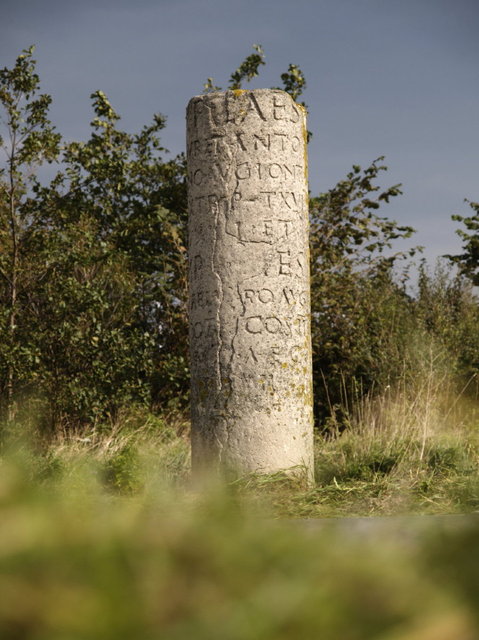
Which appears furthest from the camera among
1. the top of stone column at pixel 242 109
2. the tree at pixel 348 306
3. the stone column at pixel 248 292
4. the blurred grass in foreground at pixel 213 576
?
the tree at pixel 348 306

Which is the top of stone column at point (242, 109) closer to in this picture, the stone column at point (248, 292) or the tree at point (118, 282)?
the stone column at point (248, 292)

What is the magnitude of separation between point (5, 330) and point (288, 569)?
701 centimetres

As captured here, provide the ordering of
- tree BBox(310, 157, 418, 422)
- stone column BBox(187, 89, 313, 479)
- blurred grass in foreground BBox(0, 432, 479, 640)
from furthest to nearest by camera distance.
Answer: tree BBox(310, 157, 418, 422) → stone column BBox(187, 89, 313, 479) → blurred grass in foreground BBox(0, 432, 479, 640)

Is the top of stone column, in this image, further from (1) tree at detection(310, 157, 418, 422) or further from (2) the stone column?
(1) tree at detection(310, 157, 418, 422)

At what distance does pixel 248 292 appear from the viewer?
5125 millimetres

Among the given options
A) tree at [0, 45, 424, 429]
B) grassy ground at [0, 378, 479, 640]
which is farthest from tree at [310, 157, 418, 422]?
grassy ground at [0, 378, 479, 640]

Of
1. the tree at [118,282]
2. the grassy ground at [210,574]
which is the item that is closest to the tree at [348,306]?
the tree at [118,282]

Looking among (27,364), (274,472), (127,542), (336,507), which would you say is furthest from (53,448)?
(127,542)

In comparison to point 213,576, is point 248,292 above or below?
above

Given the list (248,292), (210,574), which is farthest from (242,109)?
(210,574)

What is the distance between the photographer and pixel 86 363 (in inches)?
309

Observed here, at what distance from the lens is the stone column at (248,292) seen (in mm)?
5121

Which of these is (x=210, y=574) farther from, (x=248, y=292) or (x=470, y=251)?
(x=470, y=251)

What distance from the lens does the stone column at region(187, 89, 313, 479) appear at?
16.8 ft
